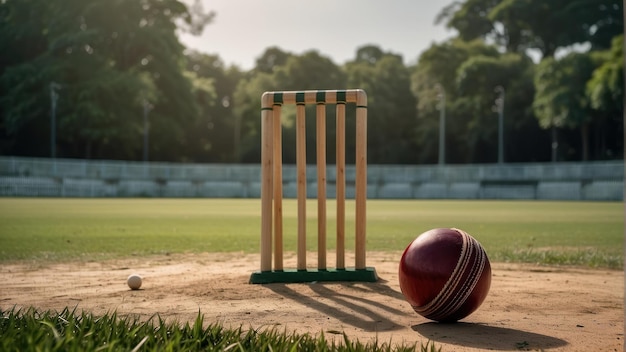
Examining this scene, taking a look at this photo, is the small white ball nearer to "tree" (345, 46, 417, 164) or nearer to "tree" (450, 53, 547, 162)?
"tree" (450, 53, 547, 162)

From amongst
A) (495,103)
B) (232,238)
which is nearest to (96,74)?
(495,103)

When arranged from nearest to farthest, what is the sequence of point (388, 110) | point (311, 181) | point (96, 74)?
point (311, 181)
point (96, 74)
point (388, 110)

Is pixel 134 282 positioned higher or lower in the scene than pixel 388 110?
lower

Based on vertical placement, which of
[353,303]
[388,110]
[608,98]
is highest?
[388,110]

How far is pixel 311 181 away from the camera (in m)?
58.9

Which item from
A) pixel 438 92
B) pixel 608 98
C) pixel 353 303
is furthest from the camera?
pixel 438 92

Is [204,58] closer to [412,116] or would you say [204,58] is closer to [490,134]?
[412,116]

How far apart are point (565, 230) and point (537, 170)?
3847cm

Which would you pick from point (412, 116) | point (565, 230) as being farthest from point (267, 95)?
point (412, 116)

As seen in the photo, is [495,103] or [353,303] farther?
[495,103]

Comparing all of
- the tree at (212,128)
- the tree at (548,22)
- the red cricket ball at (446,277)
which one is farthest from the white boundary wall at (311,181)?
the red cricket ball at (446,277)

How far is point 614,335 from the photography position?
580cm

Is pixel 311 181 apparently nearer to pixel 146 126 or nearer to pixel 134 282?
pixel 146 126

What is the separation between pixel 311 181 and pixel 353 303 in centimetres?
5167
